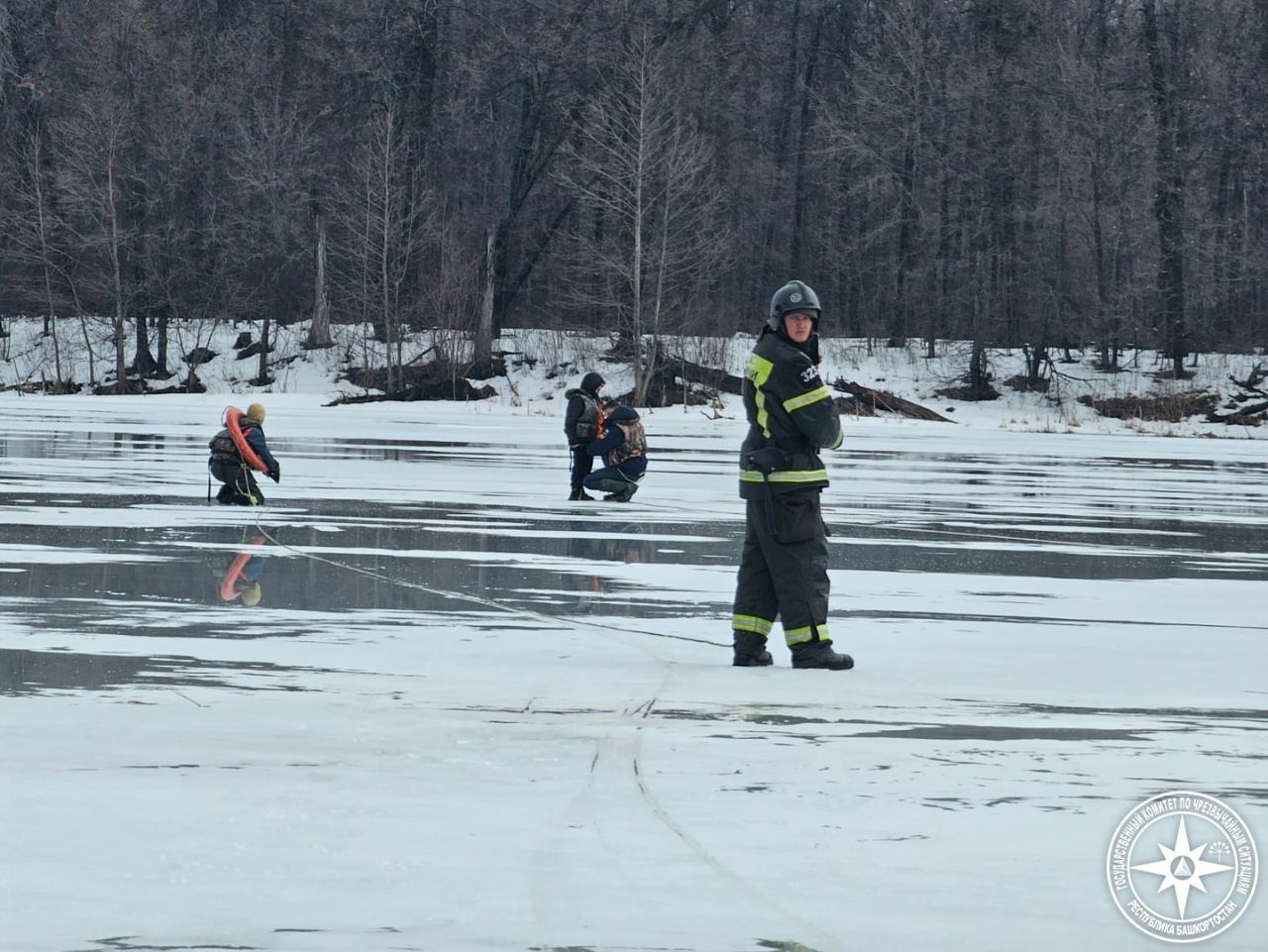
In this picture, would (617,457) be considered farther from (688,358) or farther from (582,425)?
(688,358)

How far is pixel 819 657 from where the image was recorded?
28.2ft

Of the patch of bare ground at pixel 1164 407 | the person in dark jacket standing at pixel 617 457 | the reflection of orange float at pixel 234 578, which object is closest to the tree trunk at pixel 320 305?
the patch of bare ground at pixel 1164 407

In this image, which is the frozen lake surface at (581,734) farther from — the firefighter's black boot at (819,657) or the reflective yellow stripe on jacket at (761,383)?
the reflective yellow stripe on jacket at (761,383)

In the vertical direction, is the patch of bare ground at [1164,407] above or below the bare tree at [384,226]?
below

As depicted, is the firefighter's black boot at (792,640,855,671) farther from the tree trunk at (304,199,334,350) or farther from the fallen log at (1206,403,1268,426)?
the tree trunk at (304,199,334,350)

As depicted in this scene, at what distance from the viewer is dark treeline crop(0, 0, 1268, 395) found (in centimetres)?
4916

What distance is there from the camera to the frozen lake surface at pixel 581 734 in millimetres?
4742

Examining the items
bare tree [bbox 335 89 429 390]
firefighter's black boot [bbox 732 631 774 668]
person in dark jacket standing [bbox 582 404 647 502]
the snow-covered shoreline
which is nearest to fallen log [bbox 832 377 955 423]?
the snow-covered shoreline

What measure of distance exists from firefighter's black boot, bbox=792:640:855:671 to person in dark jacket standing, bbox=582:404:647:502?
33.6ft

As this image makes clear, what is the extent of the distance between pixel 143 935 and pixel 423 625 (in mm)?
5571

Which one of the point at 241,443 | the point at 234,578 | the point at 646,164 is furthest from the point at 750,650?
the point at 646,164

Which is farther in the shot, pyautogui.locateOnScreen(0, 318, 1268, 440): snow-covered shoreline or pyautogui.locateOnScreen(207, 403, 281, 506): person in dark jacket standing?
pyautogui.locateOnScreen(0, 318, 1268, 440): snow-covered shoreline

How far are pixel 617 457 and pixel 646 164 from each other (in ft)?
100

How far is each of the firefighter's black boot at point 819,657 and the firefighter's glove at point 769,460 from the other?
2.84ft
